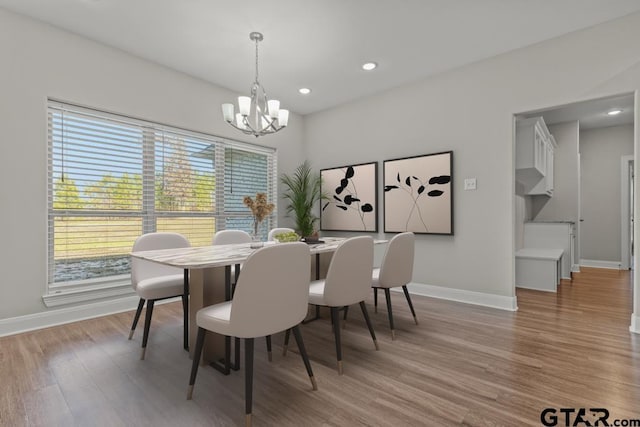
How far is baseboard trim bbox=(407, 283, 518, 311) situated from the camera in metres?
3.30

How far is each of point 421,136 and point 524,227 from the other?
8.85ft

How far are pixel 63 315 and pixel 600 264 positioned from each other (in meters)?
8.21

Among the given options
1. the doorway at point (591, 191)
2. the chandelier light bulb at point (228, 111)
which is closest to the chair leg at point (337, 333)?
the chandelier light bulb at point (228, 111)

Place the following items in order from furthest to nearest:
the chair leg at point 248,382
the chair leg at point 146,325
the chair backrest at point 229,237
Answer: the chair backrest at point 229,237, the chair leg at point 146,325, the chair leg at point 248,382

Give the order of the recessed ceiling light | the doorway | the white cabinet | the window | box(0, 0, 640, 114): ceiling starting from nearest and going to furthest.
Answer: box(0, 0, 640, 114): ceiling
the window
the recessed ceiling light
the white cabinet
the doorway

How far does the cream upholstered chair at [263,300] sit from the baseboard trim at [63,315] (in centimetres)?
206

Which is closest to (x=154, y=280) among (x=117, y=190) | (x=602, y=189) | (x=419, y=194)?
(x=117, y=190)

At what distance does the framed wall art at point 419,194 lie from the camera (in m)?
3.73

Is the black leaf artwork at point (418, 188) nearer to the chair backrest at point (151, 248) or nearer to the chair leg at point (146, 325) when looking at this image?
the chair backrest at point (151, 248)

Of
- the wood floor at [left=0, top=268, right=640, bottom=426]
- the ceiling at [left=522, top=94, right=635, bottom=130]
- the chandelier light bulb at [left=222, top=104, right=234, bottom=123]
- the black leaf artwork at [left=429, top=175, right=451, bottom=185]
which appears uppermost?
the ceiling at [left=522, top=94, right=635, bottom=130]

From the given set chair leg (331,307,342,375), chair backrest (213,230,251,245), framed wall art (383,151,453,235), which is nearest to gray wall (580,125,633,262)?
framed wall art (383,151,453,235)

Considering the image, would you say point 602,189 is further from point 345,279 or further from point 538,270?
point 345,279

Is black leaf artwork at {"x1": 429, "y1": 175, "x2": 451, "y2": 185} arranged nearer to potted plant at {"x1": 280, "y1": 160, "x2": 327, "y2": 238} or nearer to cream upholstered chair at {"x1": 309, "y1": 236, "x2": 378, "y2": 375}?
potted plant at {"x1": 280, "y1": 160, "x2": 327, "y2": 238}

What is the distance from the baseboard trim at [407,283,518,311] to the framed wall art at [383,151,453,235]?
0.70 meters
